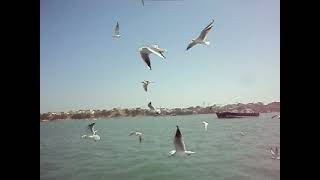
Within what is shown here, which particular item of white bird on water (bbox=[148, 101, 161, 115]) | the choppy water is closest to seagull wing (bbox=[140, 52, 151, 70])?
white bird on water (bbox=[148, 101, 161, 115])

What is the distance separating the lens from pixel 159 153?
466 centimetres

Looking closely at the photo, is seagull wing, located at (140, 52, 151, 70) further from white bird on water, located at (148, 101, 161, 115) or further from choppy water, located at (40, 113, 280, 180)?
choppy water, located at (40, 113, 280, 180)

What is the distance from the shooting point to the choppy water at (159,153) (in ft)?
14.4

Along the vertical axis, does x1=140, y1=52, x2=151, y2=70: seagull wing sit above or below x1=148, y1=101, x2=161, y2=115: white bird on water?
above

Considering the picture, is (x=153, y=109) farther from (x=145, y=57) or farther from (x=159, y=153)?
(x=159, y=153)

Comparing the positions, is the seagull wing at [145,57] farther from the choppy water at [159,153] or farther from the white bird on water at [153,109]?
the choppy water at [159,153]

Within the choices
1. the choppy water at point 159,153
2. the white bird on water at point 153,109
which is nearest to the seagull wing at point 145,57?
the white bird on water at point 153,109

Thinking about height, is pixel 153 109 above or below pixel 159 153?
above

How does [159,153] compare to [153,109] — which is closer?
[153,109]

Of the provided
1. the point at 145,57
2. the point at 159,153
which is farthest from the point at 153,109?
the point at 159,153

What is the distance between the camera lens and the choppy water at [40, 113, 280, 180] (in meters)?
4.40
